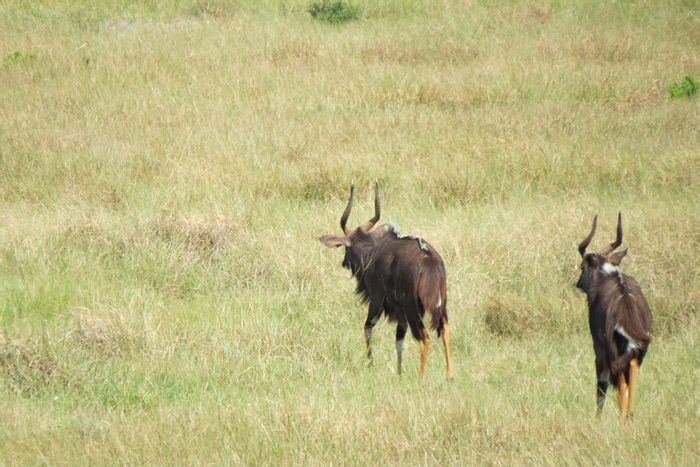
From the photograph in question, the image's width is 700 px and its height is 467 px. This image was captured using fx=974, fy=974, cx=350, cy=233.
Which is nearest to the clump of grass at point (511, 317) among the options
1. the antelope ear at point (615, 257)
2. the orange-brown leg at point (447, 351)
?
the orange-brown leg at point (447, 351)

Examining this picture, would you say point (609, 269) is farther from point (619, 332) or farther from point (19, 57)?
point (19, 57)

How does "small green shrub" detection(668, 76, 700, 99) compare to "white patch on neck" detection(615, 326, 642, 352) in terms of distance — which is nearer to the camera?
"white patch on neck" detection(615, 326, 642, 352)

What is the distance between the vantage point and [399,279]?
7348 mm

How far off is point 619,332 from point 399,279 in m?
1.92

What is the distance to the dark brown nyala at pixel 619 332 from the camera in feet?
19.3

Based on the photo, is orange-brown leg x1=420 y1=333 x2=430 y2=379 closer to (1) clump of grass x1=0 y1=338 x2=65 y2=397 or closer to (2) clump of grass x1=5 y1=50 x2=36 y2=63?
(1) clump of grass x1=0 y1=338 x2=65 y2=397

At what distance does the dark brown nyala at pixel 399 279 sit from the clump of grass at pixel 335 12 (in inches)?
517

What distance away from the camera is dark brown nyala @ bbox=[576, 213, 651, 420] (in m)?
5.87

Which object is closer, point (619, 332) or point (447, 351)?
point (619, 332)

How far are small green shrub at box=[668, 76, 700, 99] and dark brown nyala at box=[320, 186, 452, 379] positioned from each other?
28.4 ft

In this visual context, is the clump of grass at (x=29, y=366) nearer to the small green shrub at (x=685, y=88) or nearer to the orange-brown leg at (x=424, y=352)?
the orange-brown leg at (x=424, y=352)

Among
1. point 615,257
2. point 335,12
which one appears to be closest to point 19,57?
point 335,12

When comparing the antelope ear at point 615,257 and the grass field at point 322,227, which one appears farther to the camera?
the antelope ear at point 615,257

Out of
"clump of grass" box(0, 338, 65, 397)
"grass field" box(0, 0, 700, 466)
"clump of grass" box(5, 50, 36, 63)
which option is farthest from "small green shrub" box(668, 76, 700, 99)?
"clump of grass" box(0, 338, 65, 397)
